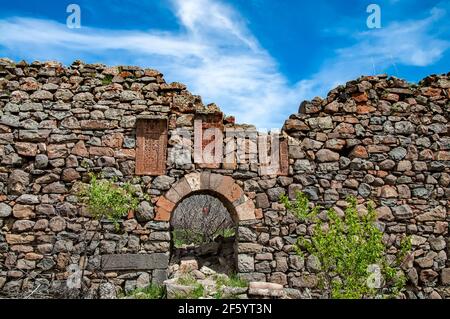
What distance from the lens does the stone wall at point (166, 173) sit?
20.7ft

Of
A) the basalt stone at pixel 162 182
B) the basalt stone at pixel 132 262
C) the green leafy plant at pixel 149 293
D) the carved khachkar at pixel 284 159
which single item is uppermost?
the carved khachkar at pixel 284 159

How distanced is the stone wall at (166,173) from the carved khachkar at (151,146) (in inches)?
0.6

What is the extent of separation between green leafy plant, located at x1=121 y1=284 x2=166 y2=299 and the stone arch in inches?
39.6

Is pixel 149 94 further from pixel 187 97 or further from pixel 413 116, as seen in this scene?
pixel 413 116

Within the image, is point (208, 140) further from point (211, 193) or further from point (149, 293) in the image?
point (149, 293)

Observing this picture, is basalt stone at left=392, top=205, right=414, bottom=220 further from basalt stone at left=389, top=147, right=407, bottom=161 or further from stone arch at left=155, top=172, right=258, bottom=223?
stone arch at left=155, top=172, right=258, bottom=223

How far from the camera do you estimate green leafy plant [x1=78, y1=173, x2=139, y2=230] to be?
5.91 m

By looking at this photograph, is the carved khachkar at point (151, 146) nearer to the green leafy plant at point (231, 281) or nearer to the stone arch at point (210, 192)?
the stone arch at point (210, 192)

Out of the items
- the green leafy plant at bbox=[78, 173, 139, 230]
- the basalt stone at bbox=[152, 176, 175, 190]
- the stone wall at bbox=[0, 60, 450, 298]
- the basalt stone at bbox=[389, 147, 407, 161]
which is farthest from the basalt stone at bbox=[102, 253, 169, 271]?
the basalt stone at bbox=[389, 147, 407, 161]

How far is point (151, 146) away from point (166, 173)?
0.50m

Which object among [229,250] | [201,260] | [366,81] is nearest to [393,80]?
[366,81]

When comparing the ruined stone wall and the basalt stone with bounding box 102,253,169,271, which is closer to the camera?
the basalt stone with bounding box 102,253,169,271

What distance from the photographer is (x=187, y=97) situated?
6.94 m

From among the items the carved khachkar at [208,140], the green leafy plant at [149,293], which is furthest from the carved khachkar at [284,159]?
the green leafy plant at [149,293]
